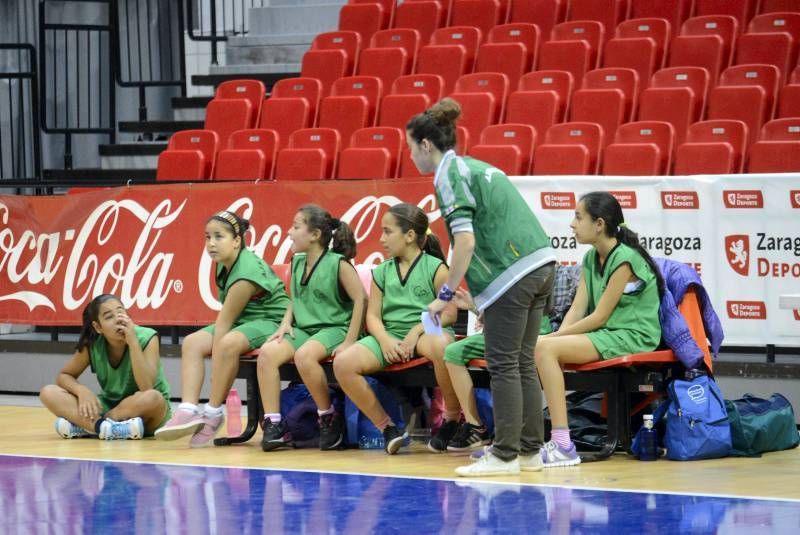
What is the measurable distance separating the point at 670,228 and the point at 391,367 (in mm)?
1892

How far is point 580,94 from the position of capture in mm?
10820

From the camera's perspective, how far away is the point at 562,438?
681cm

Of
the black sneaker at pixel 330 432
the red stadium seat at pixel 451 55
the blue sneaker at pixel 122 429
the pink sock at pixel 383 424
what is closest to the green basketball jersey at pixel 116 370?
the blue sneaker at pixel 122 429

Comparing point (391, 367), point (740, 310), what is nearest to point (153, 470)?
point (391, 367)

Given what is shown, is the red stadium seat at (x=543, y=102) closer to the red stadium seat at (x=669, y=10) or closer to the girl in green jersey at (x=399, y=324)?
the red stadium seat at (x=669, y=10)

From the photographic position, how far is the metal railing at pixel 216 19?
49.0 ft

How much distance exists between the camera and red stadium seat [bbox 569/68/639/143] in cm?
1064

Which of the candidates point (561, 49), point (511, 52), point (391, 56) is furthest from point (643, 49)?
point (391, 56)

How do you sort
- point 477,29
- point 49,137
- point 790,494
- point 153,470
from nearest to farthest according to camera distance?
1. point 790,494
2. point 153,470
3. point 477,29
4. point 49,137

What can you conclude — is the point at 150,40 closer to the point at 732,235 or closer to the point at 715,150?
the point at 715,150

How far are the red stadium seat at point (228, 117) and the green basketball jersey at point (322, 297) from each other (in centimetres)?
479

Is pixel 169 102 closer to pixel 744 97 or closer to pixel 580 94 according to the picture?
pixel 580 94

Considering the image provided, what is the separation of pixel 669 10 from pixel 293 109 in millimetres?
3266

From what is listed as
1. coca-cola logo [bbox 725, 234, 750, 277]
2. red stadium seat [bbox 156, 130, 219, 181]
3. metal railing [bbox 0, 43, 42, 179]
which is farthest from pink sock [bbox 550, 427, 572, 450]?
metal railing [bbox 0, 43, 42, 179]
